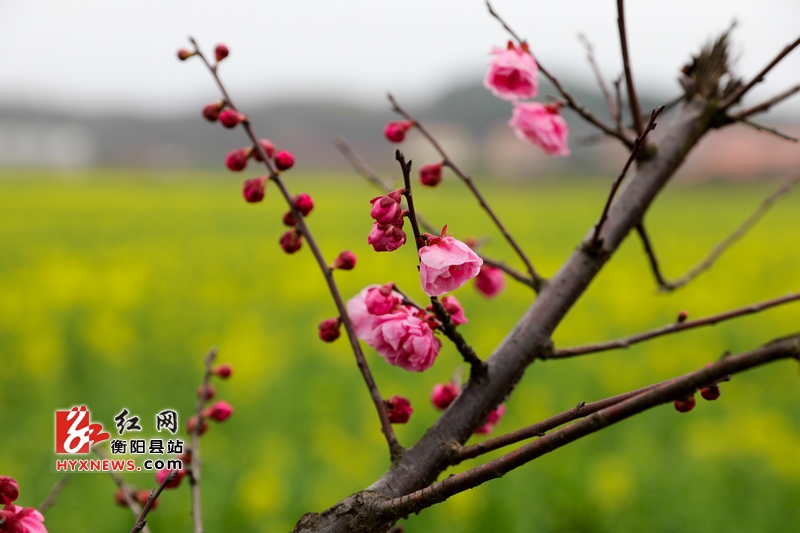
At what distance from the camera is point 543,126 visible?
820mm

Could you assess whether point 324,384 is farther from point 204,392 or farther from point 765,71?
point 765,71

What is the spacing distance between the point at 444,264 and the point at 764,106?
0.52 m

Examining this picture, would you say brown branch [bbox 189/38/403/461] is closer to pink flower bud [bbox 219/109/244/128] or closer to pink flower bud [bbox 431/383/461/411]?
A: pink flower bud [bbox 219/109/244/128]

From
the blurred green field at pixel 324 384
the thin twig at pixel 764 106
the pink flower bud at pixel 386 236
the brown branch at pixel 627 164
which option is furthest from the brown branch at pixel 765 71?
the blurred green field at pixel 324 384

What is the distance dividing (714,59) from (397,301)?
0.52m

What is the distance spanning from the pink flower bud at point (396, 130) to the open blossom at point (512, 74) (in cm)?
10

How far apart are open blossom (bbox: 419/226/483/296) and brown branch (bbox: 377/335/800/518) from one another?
113mm

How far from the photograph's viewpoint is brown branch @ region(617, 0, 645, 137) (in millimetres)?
630

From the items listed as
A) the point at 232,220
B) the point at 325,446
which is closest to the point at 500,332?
the point at 325,446

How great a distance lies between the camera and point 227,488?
250 centimetres

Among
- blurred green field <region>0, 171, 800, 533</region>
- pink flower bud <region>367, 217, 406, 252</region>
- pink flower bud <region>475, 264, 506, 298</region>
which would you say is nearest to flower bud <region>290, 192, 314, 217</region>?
pink flower bud <region>367, 217, 406, 252</region>

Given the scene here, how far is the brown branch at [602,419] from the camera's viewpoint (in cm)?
32

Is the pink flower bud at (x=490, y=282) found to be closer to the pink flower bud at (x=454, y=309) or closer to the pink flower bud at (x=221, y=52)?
the pink flower bud at (x=454, y=309)

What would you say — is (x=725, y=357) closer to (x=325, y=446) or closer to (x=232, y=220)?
(x=325, y=446)
